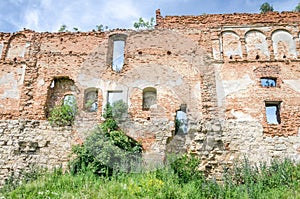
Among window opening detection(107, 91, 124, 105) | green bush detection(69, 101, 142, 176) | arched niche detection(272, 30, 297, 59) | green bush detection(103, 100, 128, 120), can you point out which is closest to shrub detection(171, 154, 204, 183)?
green bush detection(69, 101, 142, 176)

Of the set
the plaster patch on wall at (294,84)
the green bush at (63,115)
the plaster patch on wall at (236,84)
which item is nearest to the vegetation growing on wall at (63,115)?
the green bush at (63,115)

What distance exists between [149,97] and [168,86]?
1037 mm

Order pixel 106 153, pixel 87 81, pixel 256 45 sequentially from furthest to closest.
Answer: pixel 87 81 → pixel 256 45 → pixel 106 153

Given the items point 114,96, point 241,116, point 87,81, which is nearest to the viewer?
point 241,116

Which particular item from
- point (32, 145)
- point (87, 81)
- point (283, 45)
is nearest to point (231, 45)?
point (283, 45)

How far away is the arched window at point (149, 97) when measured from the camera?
1174 cm

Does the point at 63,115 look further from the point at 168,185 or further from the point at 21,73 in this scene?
the point at 168,185

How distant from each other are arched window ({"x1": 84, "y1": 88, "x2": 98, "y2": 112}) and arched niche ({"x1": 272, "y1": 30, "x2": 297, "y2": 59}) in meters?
7.79

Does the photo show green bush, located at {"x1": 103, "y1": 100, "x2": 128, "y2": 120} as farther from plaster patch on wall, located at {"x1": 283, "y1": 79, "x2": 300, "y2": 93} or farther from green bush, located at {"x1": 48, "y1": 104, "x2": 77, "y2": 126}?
plaster patch on wall, located at {"x1": 283, "y1": 79, "x2": 300, "y2": 93}

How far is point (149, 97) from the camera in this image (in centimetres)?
1191

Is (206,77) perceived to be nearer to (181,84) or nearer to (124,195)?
(181,84)

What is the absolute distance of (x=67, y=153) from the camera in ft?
34.9

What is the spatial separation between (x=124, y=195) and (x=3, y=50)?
966cm

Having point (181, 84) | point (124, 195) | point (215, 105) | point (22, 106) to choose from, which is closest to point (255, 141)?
point (215, 105)
